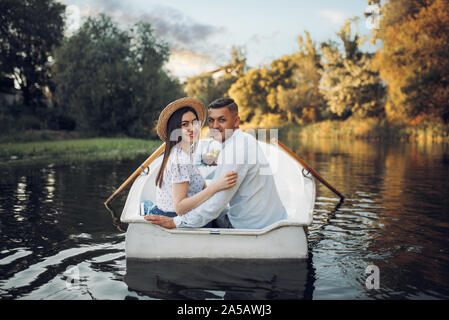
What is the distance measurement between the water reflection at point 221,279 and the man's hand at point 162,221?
43 centimetres

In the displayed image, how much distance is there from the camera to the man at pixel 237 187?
402 centimetres

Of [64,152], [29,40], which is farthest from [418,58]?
[29,40]

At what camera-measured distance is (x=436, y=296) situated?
3.81m

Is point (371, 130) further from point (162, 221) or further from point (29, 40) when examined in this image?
point (162, 221)

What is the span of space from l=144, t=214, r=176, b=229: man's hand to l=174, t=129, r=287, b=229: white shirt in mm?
53

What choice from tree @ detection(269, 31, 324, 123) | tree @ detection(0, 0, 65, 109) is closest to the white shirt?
tree @ detection(0, 0, 65, 109)

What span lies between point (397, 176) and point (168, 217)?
9.18 metres

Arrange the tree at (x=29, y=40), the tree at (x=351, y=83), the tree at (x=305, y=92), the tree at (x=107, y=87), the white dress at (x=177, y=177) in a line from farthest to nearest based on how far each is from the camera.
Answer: the tree at (x=305, y=92), the tree at (x=351, y=83), the tree at (x=29, y=40), the tree at (x=107, y=87), the white dress at (x=177, y=177)

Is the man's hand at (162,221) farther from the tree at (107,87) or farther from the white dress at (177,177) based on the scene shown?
the tree at (107,87)

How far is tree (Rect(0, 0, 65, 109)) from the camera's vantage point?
35.2 meters

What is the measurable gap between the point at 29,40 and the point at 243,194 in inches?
1439

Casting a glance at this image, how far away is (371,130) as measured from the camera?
119 feet

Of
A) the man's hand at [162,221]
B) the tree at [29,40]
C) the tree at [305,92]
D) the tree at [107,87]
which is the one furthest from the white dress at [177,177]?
the tree at [305,92]

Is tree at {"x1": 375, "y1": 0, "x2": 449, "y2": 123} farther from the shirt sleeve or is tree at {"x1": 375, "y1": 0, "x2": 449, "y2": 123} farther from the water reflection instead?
the shirt sleeve
